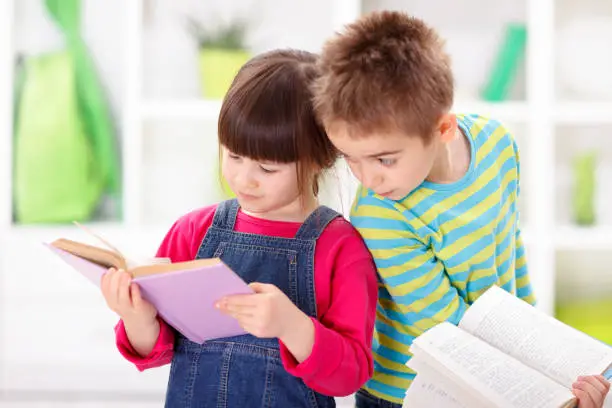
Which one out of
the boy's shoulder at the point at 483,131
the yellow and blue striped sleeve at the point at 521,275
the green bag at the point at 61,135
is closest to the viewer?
the boy's shoulder at the point at 483,131

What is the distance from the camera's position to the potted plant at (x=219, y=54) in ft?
10.3

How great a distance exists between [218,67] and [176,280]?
6.44ft

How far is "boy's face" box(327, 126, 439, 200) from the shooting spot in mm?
1364

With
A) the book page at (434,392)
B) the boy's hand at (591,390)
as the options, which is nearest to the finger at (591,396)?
the boy's hand at (591,390)

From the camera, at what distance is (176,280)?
1.27 metres

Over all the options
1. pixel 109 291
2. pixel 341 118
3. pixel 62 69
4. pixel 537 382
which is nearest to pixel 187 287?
pixel 109 291

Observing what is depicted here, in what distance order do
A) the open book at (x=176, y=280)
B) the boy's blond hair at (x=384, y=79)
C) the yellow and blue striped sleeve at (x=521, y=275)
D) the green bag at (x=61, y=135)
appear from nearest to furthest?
the open book at (x=176, y=280)
the boy's blond hair at (x=384, y=79)
the yellow and blue striped sleeve at (x=521, y=275)
the green bag at (x=61, y=135)

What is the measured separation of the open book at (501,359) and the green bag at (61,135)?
1.99 metres

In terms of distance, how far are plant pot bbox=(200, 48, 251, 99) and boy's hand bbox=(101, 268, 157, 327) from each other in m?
1.84

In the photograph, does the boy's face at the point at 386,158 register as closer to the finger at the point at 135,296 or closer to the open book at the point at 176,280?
the open book at the point at 176,280

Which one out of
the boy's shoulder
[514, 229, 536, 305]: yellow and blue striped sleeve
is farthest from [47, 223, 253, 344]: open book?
[514, 229, 536, 305]: yellow and blue striped sleeve

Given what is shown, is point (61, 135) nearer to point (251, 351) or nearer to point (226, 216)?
point (226, 216)

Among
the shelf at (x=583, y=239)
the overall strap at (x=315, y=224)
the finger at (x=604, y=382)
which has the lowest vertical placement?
the finger at (x=604, y=382)

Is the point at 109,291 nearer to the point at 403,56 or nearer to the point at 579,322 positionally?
the point at 403,56
